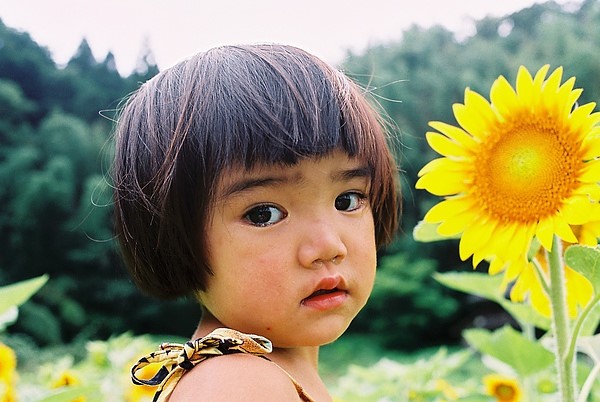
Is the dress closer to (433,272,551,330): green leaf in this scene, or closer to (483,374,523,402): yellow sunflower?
(433,272,551,330): green leaf

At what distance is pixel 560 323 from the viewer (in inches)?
26.1

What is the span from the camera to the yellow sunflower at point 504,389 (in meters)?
1.15

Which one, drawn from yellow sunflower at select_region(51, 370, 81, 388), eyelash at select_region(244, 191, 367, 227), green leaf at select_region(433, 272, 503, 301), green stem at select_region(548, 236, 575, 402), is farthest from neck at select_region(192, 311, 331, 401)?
yellow sunflower at select_region(51, 370, 81, 388)

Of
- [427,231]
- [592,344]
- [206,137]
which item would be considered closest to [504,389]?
[592,344]

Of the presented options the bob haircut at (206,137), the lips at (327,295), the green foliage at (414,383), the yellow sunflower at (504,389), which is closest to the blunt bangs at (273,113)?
the bob haircut at (206,137)

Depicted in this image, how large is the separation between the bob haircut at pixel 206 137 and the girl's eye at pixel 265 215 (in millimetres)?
36

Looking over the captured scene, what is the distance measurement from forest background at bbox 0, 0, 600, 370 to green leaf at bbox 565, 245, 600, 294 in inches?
332

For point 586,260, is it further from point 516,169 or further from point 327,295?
point 327,295

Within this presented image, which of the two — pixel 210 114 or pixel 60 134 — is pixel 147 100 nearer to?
pixel 210 114

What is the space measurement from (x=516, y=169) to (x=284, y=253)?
0.23 metres

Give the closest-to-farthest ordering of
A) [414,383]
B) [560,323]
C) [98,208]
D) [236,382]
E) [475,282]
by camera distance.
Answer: [236,382]
[560,323]
[475,282]
[414,383]
[98,208]

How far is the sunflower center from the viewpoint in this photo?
0.65 meters

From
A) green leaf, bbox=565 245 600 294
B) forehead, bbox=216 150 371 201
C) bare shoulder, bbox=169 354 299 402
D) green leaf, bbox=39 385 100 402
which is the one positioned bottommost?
green leaf, bbox=39 385 100 402

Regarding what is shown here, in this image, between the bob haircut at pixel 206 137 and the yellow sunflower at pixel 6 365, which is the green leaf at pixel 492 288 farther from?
the yellow sunflower at pixel 6 365
